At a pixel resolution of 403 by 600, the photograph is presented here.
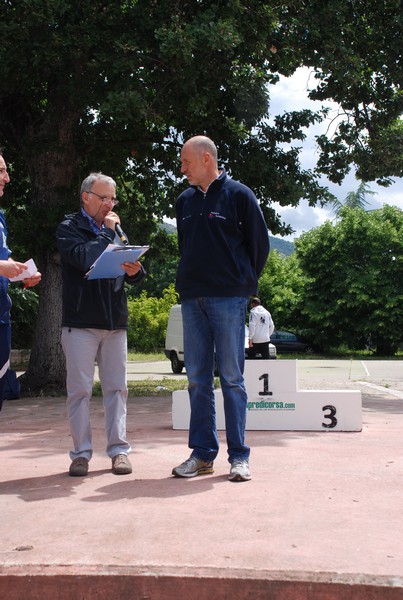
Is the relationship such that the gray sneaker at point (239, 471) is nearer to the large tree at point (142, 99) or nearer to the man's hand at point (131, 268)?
the man's hand at point (131, 268)

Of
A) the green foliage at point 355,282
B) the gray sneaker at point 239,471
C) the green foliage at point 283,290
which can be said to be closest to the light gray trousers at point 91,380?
the gray sneaker at point 239,471

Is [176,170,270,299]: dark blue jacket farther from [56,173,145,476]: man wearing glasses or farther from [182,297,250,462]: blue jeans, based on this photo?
[56,173,145,476]: man wearing glasses

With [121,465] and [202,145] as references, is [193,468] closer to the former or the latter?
[121,465]

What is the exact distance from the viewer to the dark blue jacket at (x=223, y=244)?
5398 mm

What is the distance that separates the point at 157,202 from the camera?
698 inches

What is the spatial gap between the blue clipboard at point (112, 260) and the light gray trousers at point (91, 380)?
0.47m

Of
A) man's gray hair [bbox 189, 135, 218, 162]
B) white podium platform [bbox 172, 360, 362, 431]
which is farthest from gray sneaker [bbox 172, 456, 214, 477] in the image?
white podium platform [bbox 172, 360, 362, 431]

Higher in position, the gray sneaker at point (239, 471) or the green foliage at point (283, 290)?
the green foliage at point (283, 290)

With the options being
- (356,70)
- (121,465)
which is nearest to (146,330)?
(356,70)

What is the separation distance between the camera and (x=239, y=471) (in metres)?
5.24

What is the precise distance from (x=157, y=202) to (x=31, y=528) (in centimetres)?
1409

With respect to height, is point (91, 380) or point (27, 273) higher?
point (27, 273)

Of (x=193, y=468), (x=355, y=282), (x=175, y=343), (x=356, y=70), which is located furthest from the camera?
(x=355, y=282)

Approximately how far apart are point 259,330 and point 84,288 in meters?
15.0
